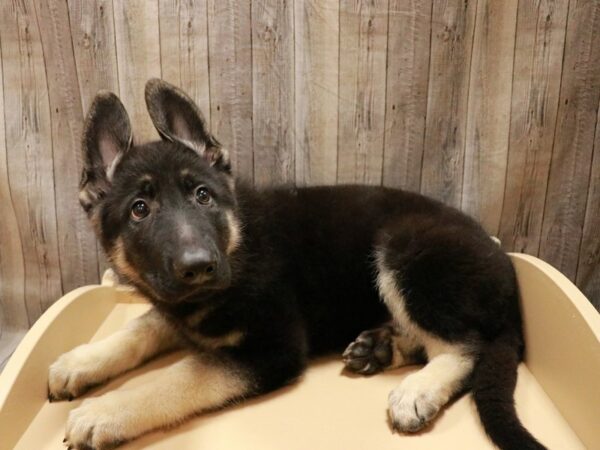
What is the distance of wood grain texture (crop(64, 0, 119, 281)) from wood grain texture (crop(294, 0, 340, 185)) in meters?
0.80

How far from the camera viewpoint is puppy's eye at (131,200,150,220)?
5.92 ft

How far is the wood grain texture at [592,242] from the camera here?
2.49 meters

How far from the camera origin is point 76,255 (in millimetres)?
2646

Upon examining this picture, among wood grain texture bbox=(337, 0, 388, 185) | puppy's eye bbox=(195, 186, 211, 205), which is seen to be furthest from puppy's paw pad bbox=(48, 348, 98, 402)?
wood grain texture bbox=(337, 0, 388, 185)

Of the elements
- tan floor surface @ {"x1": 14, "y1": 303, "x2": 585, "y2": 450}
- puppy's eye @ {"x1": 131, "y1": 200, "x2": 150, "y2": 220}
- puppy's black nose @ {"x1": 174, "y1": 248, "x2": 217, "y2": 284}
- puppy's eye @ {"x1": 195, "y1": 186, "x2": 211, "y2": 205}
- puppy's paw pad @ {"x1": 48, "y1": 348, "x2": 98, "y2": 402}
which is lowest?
tan floor surface @ {"x1": 14, "y1": 303, "x2": 585, "y2": 450}

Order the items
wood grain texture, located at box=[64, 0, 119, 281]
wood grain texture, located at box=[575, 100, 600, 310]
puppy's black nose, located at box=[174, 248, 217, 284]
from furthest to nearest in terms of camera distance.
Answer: wood grain texture, located at box=[575, 100, 600, 310], wood grain texture, located at box=[64, 0, 119, 281], puppy's black nose, located at box=[174, 248, 217, 284]

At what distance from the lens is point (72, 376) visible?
6.34 ft

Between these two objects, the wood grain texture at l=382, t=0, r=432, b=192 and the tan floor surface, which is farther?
the wood grain texture at l=382, t=0, r=432, b=192

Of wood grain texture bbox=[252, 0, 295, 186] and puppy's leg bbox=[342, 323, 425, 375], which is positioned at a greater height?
wood grain texture bbox=[252, 0, 295, 186]

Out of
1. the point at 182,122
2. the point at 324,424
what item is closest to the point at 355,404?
the point at 324,424

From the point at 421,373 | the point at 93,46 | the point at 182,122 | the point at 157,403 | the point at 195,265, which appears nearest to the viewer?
the point at 195,265

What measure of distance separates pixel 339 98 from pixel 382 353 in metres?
1.13

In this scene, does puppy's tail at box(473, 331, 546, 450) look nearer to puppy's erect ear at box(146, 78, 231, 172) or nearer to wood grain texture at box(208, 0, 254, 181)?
puppy's erect ear at box(146, 78, 231, 172)

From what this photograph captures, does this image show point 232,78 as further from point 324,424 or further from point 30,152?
point 324,424
